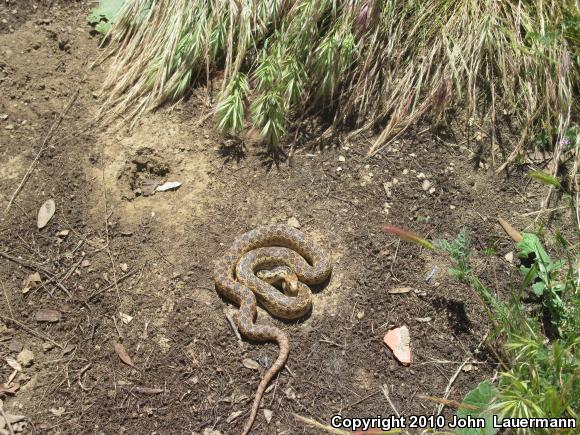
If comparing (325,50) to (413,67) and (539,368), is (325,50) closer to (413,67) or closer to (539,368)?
(413,67)

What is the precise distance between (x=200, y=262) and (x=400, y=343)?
5.00 ft

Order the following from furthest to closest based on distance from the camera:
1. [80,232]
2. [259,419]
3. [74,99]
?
[74,99] < [80,232] < [259,419]

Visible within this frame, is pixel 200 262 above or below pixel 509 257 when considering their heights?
above

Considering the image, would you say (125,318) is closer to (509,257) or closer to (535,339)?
(535,339)

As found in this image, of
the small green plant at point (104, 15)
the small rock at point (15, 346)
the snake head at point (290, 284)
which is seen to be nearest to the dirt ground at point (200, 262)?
the small rock at point (15, 346)

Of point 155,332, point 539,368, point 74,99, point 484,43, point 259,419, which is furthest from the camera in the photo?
point 74,99

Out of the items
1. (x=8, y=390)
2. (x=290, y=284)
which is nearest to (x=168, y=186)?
(x=290, y=284)

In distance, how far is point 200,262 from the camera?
4363 mm

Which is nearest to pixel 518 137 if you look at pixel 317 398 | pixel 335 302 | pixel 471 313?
pixel 471 313

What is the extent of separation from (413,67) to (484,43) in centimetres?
60

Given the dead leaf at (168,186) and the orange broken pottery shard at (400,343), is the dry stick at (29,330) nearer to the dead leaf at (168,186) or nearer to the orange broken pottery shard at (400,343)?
the dead leaf at (168,186)

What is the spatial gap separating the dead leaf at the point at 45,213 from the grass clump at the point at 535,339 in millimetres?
2894

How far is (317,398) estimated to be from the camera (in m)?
3.78

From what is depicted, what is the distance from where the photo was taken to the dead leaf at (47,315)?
4105mm
